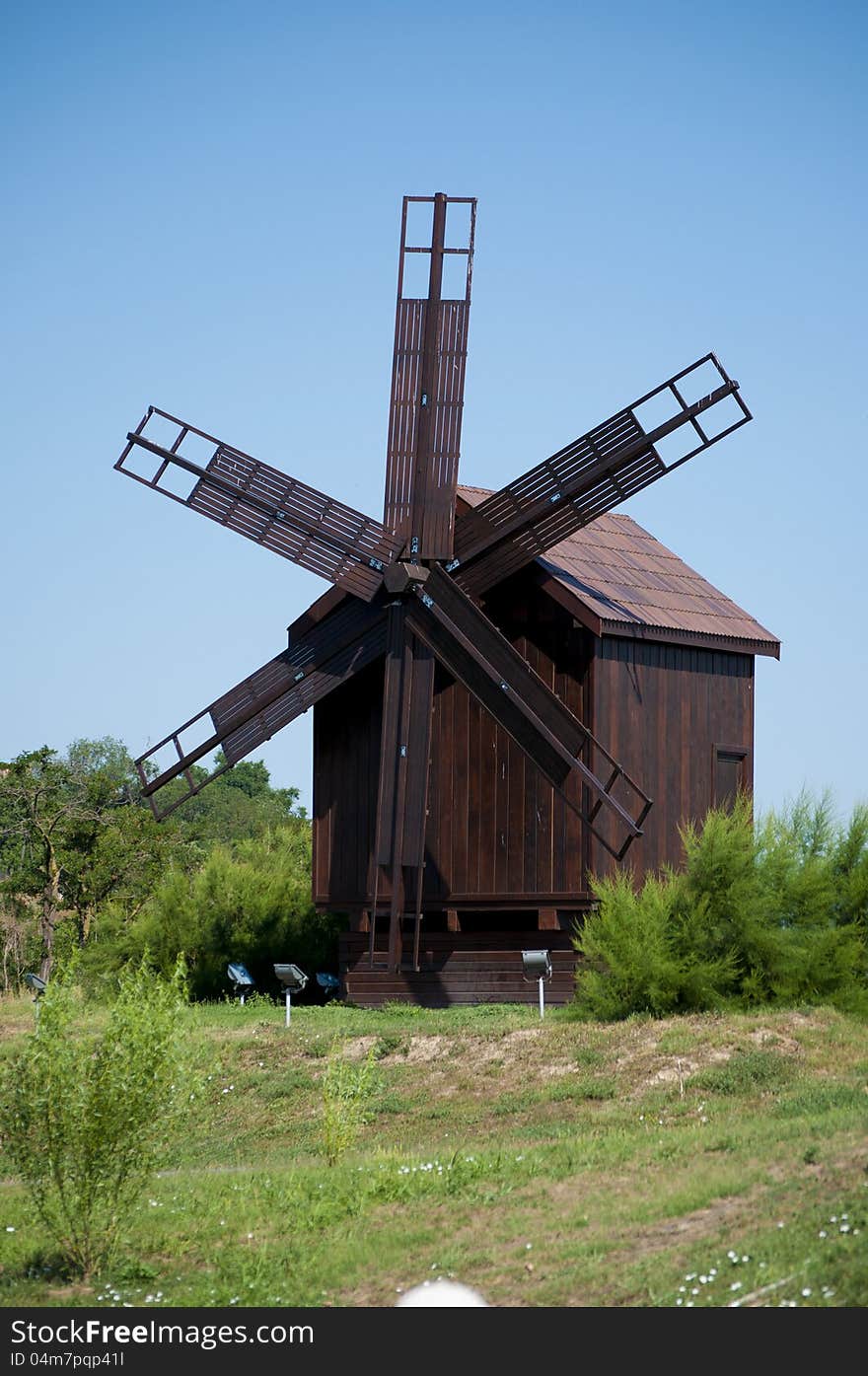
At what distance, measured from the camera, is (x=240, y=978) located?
23000mm

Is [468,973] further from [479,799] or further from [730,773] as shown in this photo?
[730,773]

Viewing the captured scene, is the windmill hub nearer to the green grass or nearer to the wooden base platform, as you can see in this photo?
the wooden base platform

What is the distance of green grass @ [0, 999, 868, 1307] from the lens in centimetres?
998

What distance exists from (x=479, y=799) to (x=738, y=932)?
188 inches

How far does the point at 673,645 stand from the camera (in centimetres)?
2233

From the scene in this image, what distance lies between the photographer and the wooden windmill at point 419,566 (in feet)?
67.2

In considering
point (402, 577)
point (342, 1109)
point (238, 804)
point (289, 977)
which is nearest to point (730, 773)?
point (402, 577)

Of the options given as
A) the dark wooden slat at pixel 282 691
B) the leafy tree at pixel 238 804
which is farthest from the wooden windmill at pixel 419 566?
the leafy tree at pixel 238 804

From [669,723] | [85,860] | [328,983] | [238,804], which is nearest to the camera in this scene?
[669,723]

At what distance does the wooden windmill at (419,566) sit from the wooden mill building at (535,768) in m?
0.41

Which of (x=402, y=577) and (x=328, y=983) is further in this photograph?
(x=328, y=983)
